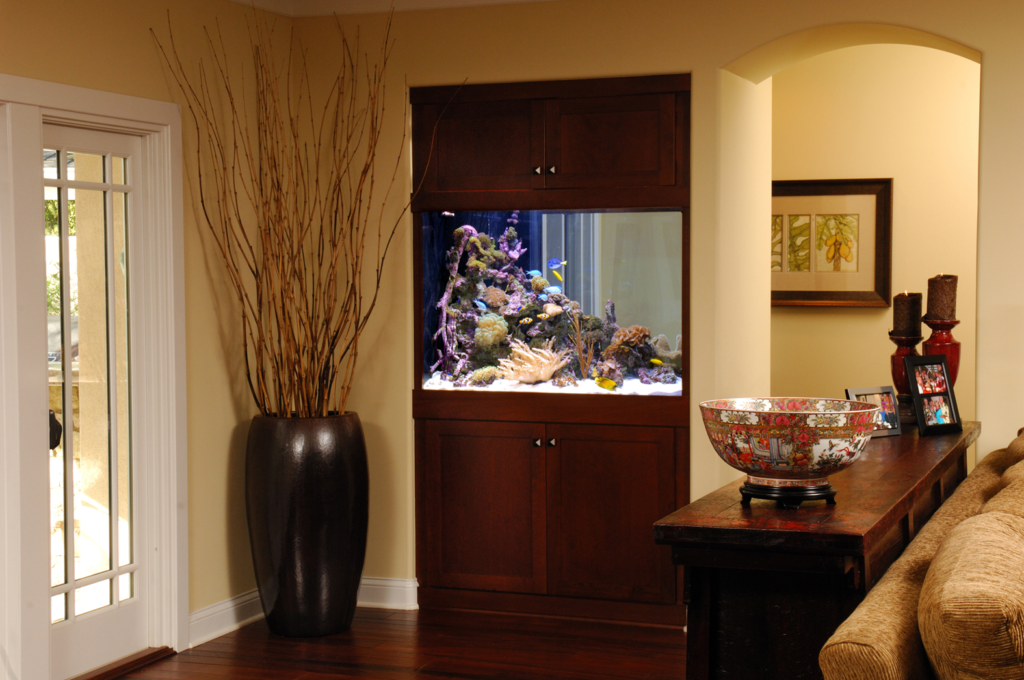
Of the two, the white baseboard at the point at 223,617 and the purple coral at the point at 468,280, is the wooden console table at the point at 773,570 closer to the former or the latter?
the purple coral at the point at 468,280

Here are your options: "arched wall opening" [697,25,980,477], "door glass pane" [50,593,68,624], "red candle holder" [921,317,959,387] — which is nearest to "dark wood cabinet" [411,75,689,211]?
"red candle holder" [921,317,959,387]

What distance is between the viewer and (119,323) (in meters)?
3.67

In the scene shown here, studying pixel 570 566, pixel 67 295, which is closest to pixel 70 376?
pixel 67 295

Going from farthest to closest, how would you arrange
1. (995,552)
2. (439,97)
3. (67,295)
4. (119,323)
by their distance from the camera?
(439,97) < (119,323) < (67,295) < (995,552)

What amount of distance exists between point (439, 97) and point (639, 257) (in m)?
1.10

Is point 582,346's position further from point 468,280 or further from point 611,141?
point 611,141

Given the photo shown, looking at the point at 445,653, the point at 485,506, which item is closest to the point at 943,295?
the point at 485,506

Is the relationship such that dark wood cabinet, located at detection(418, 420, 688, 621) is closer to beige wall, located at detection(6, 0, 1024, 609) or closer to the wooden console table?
beige wall, located at detection(6, 0, 1024, 609)

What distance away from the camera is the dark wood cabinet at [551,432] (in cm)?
407

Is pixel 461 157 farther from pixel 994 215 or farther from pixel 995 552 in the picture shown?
pixel 995 552

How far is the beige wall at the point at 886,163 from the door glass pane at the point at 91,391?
3460mm

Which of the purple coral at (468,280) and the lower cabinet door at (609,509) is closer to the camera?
the lower cabinet door at (609,509)

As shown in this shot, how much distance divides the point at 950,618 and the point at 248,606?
135 inches

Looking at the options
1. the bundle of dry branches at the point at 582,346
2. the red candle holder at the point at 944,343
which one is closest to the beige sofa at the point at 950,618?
the red candle holder at the point at 944,343
